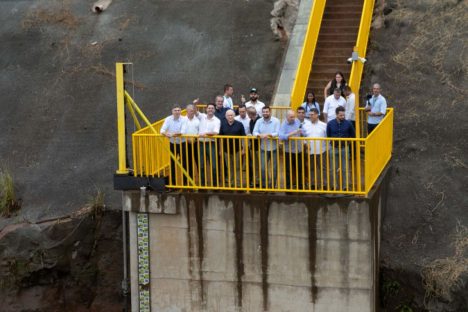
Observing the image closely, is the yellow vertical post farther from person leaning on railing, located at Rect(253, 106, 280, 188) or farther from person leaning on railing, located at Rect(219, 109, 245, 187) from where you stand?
person leaning on railing, located at Rect(253, 106, 280, 188)

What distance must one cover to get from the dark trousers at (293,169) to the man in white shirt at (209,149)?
1174 millimetres

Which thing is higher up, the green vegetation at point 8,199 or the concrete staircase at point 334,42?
the concrete staircase at point 334,42

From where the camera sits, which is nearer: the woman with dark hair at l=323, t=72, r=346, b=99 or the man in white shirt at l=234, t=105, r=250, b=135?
the man in white shirt at l=234, t=105, r=250, b=135

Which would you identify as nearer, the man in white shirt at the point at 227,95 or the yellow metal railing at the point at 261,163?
the yellow metal railing at the point at 261,163

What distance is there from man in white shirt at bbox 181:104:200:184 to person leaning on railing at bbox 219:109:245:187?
46cm

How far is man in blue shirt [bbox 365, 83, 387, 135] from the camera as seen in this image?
16.4 meters

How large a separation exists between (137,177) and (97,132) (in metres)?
4.75

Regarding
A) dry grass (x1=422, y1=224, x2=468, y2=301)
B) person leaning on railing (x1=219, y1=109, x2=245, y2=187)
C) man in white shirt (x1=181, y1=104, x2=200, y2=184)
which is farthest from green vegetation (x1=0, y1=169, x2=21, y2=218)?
dry grass (x1=422, y1=224, x2=468, y2=301)

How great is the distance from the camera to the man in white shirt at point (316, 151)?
14.2 metres

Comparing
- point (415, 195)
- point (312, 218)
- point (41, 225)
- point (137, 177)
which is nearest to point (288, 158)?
point (312, 218)

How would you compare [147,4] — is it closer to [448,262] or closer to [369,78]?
[369,78]

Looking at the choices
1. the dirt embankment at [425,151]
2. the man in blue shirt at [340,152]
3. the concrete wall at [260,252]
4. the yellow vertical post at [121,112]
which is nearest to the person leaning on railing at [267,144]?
the concrete wall at [260,252]

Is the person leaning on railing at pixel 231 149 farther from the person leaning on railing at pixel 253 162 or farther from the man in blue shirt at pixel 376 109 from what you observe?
the man in blue shirt at pixel 376 109

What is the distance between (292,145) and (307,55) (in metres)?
5.55
